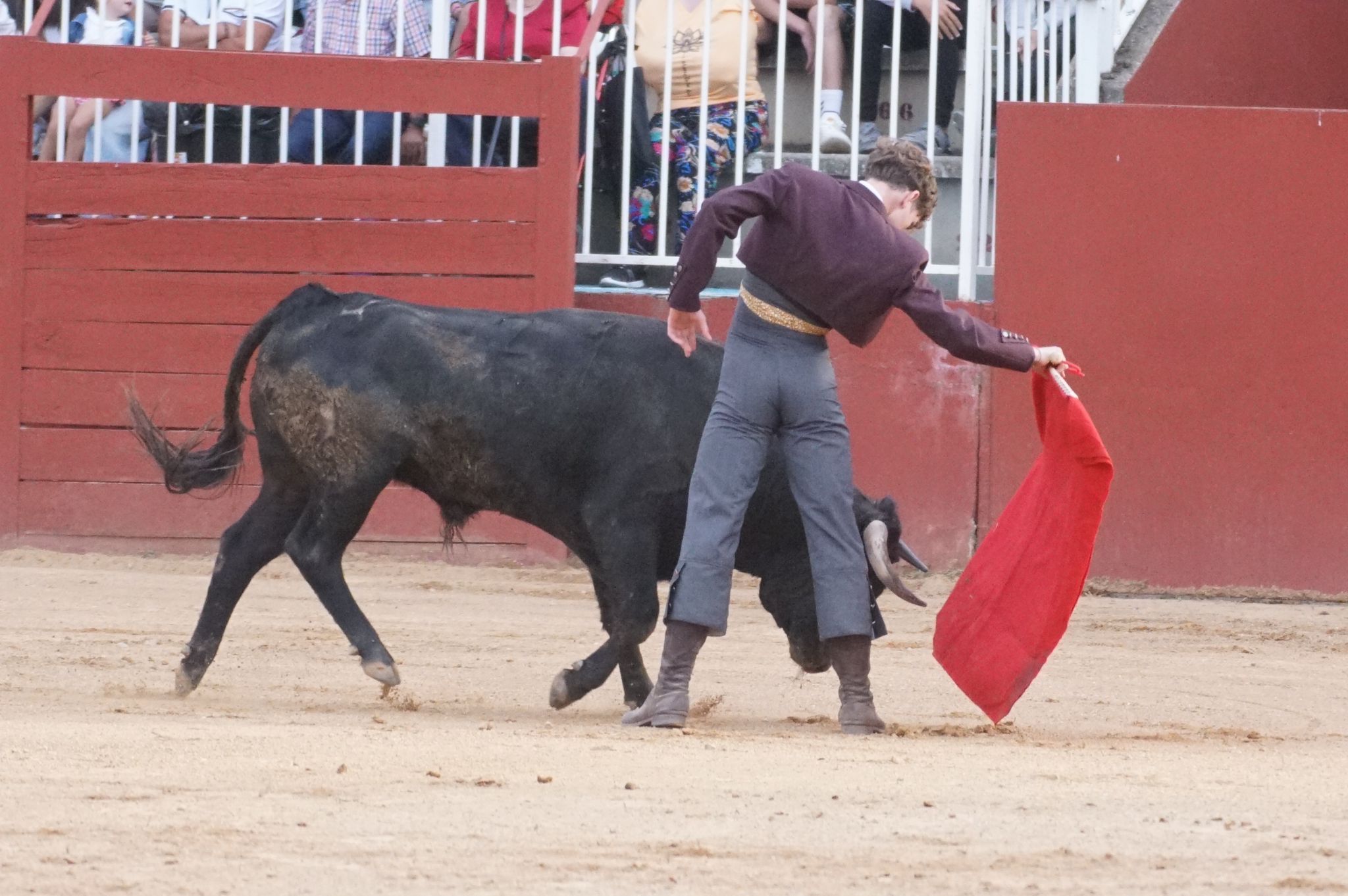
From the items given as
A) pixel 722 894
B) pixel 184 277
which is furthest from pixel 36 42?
pixel 722 894

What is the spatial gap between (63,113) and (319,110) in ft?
3.69

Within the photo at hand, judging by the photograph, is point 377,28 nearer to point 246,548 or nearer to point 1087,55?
point 1087,55

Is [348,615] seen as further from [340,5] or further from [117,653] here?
[340,5]

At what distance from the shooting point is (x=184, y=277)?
27.2ft

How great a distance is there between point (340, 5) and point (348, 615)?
4020 mm

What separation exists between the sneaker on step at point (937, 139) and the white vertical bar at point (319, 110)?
2605 mm

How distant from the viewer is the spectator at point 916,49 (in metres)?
8.68

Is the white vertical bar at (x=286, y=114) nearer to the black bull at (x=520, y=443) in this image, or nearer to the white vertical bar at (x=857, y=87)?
the white vertical bar at (x=857, y=87)

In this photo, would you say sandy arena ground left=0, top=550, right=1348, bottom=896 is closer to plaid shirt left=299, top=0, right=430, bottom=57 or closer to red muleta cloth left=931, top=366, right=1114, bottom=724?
red muleta cloth left=931, top=366, right=1114, bottom=724

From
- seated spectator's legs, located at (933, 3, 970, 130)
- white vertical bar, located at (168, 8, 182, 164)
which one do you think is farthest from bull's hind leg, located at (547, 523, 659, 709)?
seated spectator's legs, located at (933, 3, 970, 130)

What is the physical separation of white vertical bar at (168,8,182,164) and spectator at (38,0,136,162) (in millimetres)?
224

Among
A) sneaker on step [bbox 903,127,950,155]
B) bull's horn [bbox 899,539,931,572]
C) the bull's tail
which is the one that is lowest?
bull's horn [bbox 899,539,931,572]

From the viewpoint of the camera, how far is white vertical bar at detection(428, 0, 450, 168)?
8.40m

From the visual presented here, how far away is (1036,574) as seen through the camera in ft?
16.7
